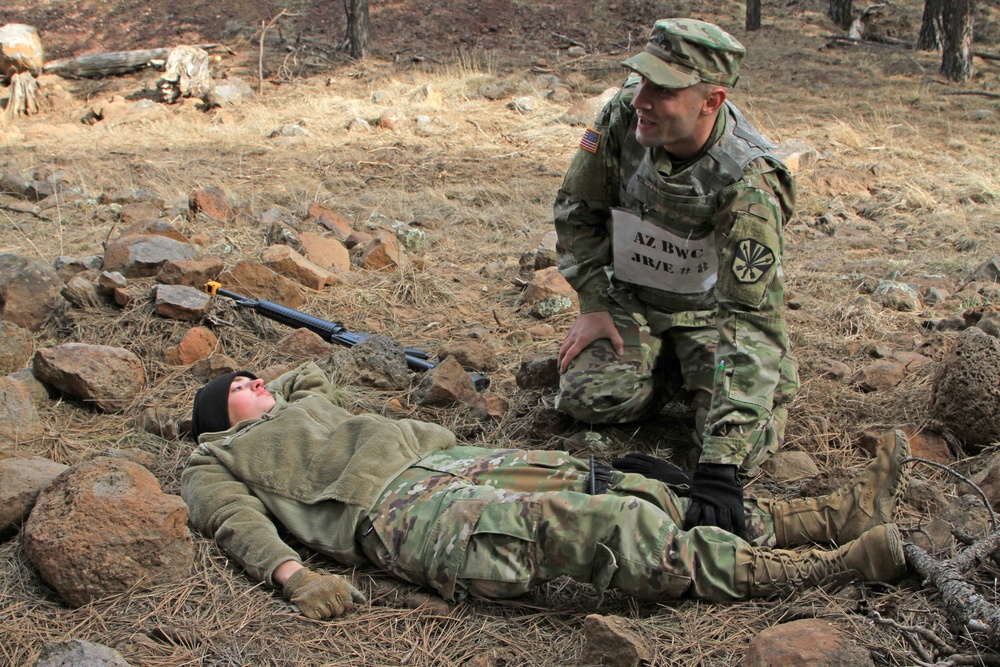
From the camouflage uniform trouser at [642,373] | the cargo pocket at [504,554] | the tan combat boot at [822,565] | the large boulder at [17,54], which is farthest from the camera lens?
the large boulder at [17,54]

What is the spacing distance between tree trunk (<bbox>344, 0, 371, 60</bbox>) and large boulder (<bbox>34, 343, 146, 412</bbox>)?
8.72 metres

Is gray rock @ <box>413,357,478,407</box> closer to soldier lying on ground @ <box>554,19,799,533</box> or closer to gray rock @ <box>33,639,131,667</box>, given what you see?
soldier lying on ground @ <box>554,19,799,533</box>

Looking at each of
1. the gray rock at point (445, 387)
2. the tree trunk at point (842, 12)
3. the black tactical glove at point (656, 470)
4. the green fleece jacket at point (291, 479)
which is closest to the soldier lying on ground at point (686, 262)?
the black tactical glove at point (656, 470)

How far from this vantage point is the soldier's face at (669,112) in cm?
266

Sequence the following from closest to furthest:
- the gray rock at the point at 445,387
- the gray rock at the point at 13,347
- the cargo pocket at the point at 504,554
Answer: the cargo pocket at the point at 504,554 → the gray rock at the point at 445,387 → the gray rock at the point at 13,347

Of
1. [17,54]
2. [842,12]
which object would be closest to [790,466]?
[17,54]

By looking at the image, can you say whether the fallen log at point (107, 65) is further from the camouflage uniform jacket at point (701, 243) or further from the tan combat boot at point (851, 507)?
the tan combat boot at point (851, 507)

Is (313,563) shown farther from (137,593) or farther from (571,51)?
(571,51)

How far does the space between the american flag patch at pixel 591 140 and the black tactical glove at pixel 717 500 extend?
51.7 inches

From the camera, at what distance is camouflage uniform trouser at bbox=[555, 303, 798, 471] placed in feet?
10.0

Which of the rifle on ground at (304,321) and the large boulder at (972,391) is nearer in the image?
the large boulder at (972,391)

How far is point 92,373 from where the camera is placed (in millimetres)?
3320

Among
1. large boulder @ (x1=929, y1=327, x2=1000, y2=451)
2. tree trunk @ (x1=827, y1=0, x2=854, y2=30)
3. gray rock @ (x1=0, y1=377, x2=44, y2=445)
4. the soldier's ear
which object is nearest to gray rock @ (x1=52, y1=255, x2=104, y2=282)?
gray rock @ (x1=0, y1=377, x2=44, y2=445)

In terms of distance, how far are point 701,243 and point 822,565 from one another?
119 cm
